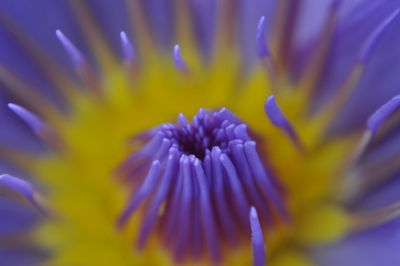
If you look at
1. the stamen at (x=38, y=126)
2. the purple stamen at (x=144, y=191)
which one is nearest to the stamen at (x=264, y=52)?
the purple stamen at (x=144, y=191)

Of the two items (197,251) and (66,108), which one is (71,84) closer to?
(66,108)

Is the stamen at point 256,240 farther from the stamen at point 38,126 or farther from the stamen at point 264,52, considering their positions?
the stamen at point 38,126

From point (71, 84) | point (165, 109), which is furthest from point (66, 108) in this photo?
point (165, 109)

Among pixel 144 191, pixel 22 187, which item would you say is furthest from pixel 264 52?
pixel 22 187

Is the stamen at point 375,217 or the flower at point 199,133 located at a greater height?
the flower at point 199,133

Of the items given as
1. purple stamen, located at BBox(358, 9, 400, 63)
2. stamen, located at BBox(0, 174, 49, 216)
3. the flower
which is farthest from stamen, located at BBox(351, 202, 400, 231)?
stamen, located at BBox(0, 174, 49, 216)

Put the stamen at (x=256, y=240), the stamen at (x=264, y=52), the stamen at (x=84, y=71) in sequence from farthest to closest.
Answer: the stamen at (x=84, y=71), the stamen at (x=264, y=52), the stamen at (x=256, y=240)

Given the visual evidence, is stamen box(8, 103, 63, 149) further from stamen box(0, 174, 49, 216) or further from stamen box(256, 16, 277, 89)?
stamen box(256, 16, 277, 89)
